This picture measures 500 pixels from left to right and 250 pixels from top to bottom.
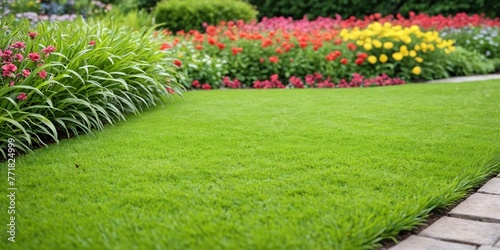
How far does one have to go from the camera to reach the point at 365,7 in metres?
14.0

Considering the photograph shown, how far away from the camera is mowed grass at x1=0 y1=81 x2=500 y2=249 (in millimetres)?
2641

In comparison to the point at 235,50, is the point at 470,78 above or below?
below

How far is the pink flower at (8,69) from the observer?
3.72 meters

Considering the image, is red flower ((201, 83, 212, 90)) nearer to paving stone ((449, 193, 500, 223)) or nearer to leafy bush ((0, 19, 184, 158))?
leafy bush ((0, 19, 184, 158))

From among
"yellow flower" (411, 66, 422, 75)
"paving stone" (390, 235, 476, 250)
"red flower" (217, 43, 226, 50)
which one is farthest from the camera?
"red flower" (217, 43, 226, 50)

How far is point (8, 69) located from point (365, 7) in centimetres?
1140

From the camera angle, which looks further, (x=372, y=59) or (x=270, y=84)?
(x=372, y=59)

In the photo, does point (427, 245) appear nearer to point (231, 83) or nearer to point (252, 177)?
point (252, 177)

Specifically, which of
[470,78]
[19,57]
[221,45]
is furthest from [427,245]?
[470,78]

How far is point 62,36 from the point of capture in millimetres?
4934

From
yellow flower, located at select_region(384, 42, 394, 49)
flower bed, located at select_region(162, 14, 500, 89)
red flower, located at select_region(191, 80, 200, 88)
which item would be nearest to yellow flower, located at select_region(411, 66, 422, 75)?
flower bed, located at select_region(162, 14, 500, 89)

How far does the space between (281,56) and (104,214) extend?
5.31 m

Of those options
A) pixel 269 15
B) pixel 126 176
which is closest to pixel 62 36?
pixel 126 176

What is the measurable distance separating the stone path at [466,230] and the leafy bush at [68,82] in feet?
7.92
